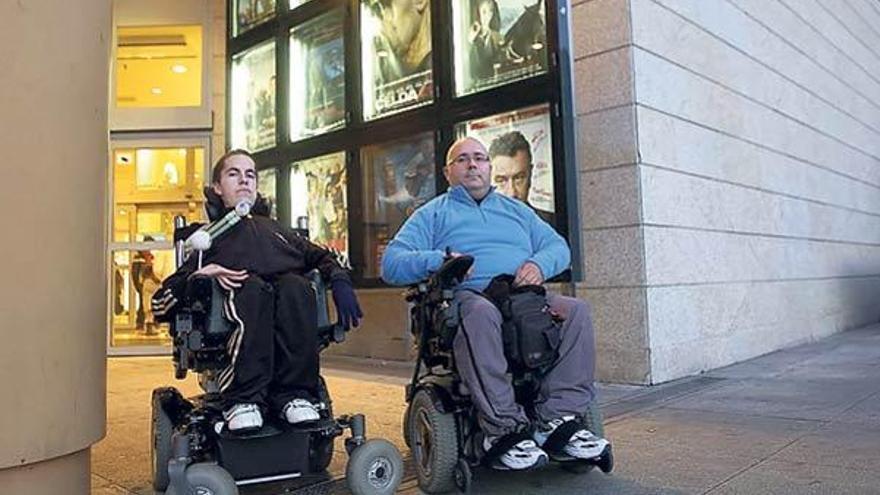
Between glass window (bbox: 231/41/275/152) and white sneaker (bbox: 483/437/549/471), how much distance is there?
4838mm

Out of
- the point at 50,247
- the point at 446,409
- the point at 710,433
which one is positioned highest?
the point at 50,247

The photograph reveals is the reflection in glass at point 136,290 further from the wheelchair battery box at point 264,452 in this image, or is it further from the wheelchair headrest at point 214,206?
the wheelchair battery box at point 264,452

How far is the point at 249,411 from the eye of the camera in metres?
1.96

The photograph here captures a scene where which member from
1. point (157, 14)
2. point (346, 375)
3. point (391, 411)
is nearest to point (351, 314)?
point (391, 411)

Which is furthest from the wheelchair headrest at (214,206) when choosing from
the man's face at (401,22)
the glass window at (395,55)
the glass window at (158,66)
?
the glass window at (158,66)

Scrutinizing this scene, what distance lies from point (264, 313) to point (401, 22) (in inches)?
145

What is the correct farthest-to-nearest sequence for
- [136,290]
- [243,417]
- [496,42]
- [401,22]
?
[136,290] → [401,22] → [496,42] → [243,417]

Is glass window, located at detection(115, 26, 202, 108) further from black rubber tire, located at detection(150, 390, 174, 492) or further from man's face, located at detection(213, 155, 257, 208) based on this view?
black rubber tire, located at detection(150, 390, 174, 492)

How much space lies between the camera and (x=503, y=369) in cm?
209

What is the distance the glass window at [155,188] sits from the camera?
23.3 feet

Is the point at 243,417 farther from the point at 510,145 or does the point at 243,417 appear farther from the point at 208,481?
the point at 510,145

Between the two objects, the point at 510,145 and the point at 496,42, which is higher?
the point at 496,42

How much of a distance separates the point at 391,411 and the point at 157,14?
5552mm

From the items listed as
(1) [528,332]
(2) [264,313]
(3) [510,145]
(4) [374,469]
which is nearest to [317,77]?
(3) [510,145]
